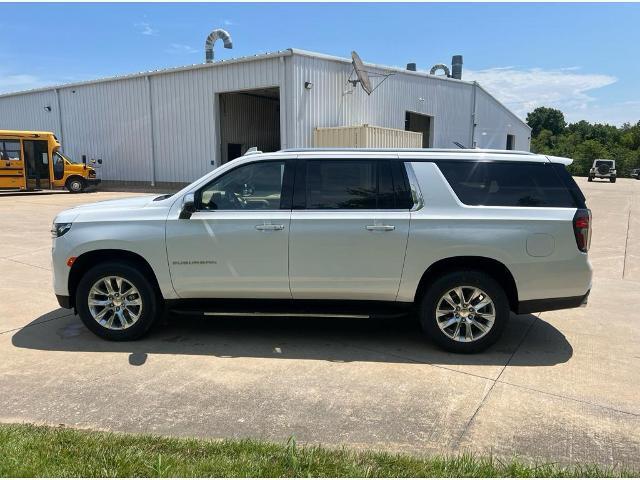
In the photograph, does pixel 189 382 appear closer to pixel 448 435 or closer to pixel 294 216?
pixel 294 216

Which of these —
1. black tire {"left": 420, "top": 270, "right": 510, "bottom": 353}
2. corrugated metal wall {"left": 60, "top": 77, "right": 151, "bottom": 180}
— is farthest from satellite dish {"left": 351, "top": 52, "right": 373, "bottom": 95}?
black tire {"left": 420, "top": 270, "right": 510, "bottom": 353}

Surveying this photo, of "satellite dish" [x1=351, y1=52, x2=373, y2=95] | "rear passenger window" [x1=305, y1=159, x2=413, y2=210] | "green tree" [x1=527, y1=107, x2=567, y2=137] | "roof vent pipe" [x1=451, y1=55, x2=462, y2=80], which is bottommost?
"rear passenger window" [x1=305, y1=159, x2=413, y2=210]

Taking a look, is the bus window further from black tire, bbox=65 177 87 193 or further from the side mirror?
the side mirror

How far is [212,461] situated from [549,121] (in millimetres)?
132319

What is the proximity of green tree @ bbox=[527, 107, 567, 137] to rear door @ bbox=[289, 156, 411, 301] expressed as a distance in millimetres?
126665

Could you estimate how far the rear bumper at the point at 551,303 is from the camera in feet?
15.2

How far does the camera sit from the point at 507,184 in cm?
471

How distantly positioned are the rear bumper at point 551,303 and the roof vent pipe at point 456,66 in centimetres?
3483

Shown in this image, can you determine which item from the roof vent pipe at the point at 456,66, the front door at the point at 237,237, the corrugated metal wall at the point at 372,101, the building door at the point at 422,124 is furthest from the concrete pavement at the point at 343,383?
the roof vent pipe at the point at 456,66

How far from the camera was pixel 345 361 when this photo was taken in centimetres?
460

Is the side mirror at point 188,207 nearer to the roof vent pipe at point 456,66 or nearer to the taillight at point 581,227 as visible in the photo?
the taillight at point 581,227

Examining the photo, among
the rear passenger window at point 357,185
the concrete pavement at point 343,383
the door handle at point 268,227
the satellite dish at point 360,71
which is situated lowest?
the concrete pavement at point 343,383

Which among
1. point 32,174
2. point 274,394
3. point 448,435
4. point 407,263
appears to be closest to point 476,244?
point 407,263

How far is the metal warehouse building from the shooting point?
2264 cm
